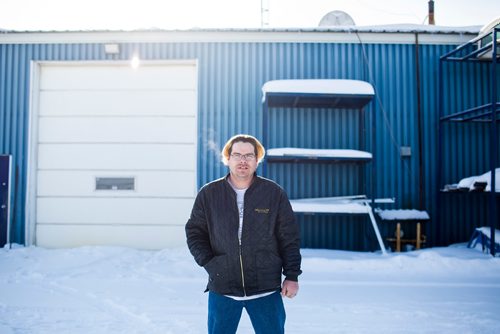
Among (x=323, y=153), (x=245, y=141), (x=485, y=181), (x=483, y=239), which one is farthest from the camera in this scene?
(x=323, y=153)

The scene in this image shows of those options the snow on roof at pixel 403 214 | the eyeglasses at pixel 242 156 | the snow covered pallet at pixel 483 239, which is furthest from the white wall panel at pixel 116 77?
the snow covered pallet at pixel 483 239

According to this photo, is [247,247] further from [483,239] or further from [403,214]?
[483,239]

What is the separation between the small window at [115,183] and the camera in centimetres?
826

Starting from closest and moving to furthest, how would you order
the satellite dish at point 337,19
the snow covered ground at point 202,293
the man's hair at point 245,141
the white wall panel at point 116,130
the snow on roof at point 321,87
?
the man's hair at point 245,141
the snow covered ground at point 202,293
the snow on roof at point 321,87
the white wall panel at point 116,130
the satellite dish at point 337,19

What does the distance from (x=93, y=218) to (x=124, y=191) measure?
863 millimetres

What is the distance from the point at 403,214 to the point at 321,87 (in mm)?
2912

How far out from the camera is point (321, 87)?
7383 mm

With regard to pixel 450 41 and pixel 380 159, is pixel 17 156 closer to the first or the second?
pixel 380 159

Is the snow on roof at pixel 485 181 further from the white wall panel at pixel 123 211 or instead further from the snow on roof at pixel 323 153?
the white wall panel at pixel 123 211

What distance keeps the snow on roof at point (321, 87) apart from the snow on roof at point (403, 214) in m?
2.32

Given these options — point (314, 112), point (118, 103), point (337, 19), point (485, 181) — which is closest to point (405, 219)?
point (485, 181)

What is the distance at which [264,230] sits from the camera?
251 cm

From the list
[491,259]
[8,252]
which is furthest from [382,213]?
[8,252]

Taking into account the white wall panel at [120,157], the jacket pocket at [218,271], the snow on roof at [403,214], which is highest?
the white wall panel at [120,157]
